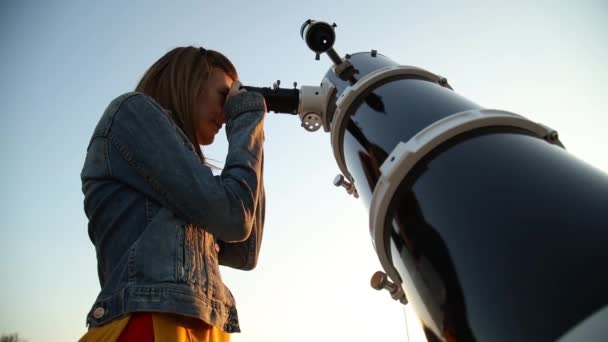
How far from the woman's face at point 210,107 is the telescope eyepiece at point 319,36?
40cm

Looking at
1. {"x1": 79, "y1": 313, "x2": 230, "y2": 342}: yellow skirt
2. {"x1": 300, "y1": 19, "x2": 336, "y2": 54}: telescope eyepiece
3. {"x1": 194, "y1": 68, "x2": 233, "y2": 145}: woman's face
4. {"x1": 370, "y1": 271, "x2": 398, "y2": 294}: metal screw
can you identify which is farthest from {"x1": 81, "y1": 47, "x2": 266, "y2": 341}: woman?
{"x1": 300, "y1": 19, "x2": 336, "y2": 54}: telescope eyepiece

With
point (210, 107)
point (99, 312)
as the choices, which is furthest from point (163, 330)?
point (210, 107)

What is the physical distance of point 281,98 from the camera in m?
2.18

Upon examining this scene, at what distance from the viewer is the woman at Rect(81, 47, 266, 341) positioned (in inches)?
43.9

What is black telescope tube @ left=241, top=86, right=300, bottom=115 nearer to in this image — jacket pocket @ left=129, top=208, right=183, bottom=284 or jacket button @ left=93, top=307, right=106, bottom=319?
jacket pocket @ left=129, top=208, right=183, bottom=284

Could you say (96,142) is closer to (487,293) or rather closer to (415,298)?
(415,298)

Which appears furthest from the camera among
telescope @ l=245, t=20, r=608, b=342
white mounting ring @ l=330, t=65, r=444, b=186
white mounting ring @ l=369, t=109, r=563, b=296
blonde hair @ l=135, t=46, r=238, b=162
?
blonde hair @ l=135, t=46, r=238, b=162

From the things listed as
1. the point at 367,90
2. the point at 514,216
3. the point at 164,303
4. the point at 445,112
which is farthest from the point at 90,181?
the point at 514,216

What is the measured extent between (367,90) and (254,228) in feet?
2.34

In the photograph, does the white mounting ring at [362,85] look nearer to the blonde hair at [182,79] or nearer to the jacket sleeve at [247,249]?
the jacket sleeve at [247,249]

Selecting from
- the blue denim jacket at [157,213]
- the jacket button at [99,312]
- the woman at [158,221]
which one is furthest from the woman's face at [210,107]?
the jacket button at [99,312]

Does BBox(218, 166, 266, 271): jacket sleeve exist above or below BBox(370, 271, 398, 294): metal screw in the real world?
above

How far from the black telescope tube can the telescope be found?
0.78 meters

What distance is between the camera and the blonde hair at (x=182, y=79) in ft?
5.47
